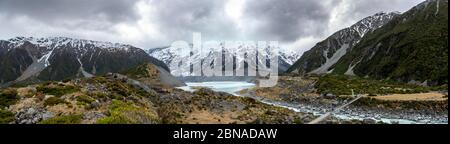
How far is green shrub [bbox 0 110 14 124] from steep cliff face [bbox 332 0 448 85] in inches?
3732

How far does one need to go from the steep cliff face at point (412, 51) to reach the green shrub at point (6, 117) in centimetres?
9478

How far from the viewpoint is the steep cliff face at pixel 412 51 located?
116625mm

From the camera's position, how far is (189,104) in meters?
48.8

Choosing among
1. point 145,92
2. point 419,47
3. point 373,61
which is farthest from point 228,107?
point 373,61

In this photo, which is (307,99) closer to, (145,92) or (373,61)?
(145,92)

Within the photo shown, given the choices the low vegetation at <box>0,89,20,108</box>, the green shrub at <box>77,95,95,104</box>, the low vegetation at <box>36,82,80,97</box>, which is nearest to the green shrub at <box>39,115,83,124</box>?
the green shrub at <box>77,95,95,104</box>

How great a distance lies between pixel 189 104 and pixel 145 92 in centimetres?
978

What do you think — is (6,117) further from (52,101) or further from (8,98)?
(8,98)

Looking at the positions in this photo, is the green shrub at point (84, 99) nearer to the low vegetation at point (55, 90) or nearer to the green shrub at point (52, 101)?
the green shrub at point (52, 101)

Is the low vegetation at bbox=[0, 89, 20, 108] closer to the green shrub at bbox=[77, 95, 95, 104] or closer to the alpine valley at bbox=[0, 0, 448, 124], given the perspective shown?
the alpine valley at bbox=[0, 0, 448, 124]

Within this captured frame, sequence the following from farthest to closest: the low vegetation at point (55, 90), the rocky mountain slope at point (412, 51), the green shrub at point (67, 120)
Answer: the rocky mountain slope at point (412, 51) < the low vegetation at point (55, 90) < the green shrub at point (67, 120)

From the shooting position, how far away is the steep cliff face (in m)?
117

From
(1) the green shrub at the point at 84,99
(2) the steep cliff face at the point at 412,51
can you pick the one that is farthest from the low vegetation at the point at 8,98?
(2) the steep cliff face at the point at 412,51
